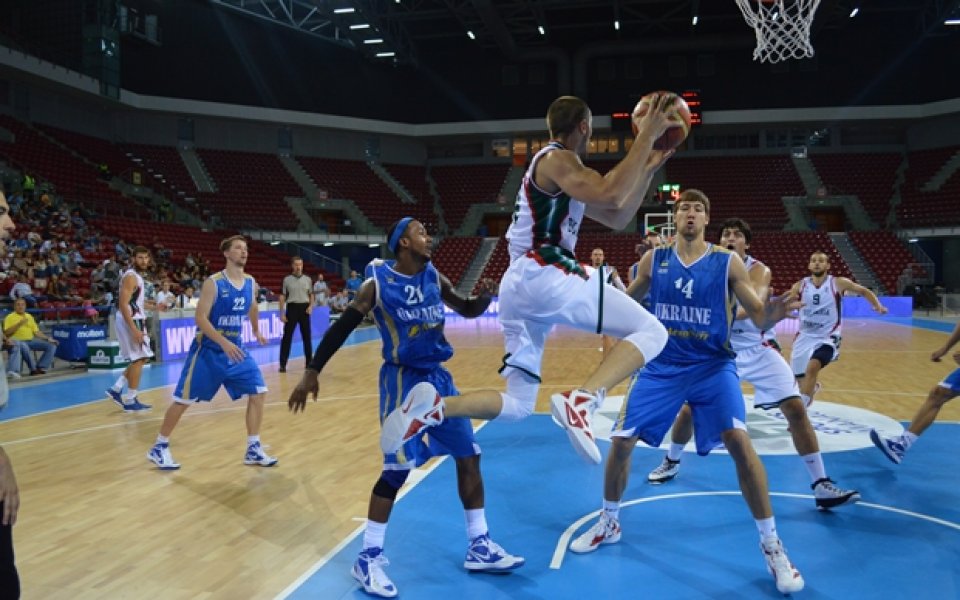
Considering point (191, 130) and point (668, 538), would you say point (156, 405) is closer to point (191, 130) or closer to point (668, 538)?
point (668, 538)

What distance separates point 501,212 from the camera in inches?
1416

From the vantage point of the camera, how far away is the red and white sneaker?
3.44m

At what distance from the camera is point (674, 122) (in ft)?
11.1

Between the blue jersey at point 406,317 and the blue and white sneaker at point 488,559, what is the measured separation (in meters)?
1.00

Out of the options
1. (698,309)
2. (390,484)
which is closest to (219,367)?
(390,484)

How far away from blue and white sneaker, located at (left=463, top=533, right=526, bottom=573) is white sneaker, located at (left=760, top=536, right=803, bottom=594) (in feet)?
4.09

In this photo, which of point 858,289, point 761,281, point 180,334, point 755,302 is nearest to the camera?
point 755,302

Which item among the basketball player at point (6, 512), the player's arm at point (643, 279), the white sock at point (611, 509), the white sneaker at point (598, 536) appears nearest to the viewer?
the basketball player at point (6, 512)

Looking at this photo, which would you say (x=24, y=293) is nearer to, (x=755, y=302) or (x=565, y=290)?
(x=565, y=290)

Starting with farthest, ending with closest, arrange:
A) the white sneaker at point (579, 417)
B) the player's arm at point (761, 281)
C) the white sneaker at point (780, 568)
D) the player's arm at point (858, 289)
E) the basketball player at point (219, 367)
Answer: the player's arm at point (858, 289), the basketball player at point (219, 367), the player's arm at point (761, 281), the white sneaker at point (780, 568), the white sneaker at point (579, 417)

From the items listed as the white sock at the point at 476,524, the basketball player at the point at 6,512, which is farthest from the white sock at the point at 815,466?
the basketball player at the point at 6,512

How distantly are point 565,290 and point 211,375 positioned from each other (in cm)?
378

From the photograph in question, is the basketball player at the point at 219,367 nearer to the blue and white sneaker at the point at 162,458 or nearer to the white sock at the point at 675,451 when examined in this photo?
the blue and white sneaker at the point at 162,458

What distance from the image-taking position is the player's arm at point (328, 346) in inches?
141
